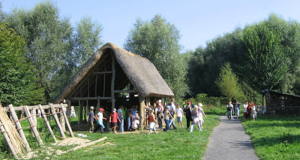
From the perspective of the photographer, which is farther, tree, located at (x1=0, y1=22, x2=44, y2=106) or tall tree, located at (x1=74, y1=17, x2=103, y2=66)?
tall tree, located at (x1=74, y1=17, x2=103, y2=66)

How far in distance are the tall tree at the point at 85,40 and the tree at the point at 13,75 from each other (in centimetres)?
751

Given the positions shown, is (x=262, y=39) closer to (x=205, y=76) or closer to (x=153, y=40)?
(x=153, y=40)

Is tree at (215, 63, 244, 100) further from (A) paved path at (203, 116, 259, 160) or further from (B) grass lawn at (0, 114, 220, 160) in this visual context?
(B) grass lawn at (0, 114, 220, 160)

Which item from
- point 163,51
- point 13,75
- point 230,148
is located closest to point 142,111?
point 230,148

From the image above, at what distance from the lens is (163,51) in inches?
1359

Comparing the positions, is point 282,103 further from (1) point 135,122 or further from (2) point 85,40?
(2) point 85,40

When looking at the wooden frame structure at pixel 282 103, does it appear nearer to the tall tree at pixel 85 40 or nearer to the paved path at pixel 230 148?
the paved path at pixel 230 148

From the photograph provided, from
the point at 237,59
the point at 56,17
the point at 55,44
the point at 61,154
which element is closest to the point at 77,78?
the point at 61,154

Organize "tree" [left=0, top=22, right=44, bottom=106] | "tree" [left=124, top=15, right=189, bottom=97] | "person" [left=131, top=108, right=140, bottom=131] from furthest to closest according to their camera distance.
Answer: "tree" [left=124, top=15, right=189, bottom=97], "tree" [left=0, top=22, right=44, bottom=106], "person" [left=131, top=108, right=140, bottom=131]

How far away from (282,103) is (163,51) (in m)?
14.7

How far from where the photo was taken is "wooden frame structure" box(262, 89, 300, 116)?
24859 mm

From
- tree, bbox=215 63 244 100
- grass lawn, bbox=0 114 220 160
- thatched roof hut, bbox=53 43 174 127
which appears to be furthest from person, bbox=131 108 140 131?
tree, bbox=215 63 244 100

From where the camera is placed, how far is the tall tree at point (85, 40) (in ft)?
112

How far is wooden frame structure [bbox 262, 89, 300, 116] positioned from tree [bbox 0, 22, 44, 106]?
75.2 ft
